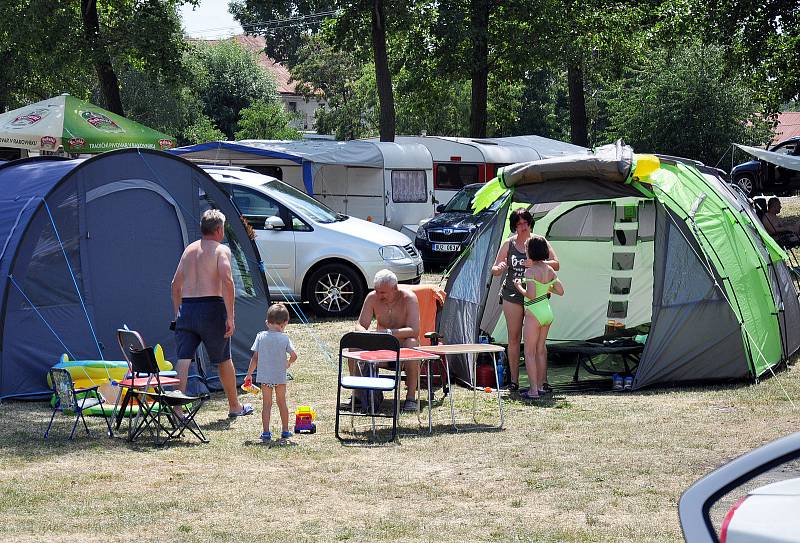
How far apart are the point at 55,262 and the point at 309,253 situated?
4.86 m

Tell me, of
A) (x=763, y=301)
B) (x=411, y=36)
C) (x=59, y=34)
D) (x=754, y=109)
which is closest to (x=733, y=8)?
(x=411, y=36)

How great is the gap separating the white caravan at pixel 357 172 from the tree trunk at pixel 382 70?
2972 mm

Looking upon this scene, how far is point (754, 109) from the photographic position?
1407 inches

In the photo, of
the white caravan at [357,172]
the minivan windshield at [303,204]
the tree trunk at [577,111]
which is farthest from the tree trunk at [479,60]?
the minivan windshield at [303,204]

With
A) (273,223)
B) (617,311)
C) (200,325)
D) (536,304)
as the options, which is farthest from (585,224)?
(200,325)

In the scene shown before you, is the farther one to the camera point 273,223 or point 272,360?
point 273,223

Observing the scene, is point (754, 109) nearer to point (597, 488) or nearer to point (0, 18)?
point (0, 18)

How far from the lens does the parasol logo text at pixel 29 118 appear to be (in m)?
Result: 19.4

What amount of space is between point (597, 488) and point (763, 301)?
4.59 m

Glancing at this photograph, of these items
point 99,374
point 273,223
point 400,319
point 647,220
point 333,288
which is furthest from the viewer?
point 333,288

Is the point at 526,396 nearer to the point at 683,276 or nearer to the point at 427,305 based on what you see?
the point at 427,305

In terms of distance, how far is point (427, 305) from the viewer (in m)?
10.3

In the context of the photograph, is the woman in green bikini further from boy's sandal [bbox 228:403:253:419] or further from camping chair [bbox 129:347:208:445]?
camping chair [bbox 129:347:208:445]

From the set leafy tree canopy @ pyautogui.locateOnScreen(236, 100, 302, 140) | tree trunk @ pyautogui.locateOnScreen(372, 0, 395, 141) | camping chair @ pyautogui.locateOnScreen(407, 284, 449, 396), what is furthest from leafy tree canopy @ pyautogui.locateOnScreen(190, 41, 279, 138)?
camping chair @ pyautogui.locateOnScreen(407, 284, 449, 396)
